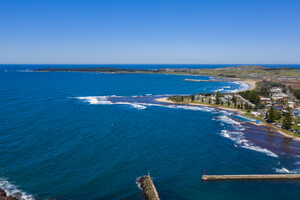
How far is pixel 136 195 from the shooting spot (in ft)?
125

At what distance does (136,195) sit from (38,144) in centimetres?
3251

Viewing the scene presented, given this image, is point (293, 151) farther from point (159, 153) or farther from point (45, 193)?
point (45, 193)

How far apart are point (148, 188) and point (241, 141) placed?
35545 millimetres

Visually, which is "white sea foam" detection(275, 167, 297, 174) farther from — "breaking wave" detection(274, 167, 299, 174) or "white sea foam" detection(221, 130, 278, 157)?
"white sea foam" detection(221, 130, 278, 157)

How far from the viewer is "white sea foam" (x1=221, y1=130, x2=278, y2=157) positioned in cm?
5630

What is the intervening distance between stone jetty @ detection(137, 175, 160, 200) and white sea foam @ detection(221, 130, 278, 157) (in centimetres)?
3072

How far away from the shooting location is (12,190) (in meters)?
38.4

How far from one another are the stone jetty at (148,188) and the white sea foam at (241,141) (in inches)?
1210

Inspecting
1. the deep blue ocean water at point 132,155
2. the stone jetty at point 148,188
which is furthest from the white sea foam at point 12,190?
the stone jetty at point 148,188

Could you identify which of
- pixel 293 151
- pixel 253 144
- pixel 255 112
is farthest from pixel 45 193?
pixel 255 112

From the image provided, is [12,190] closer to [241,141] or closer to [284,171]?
[284,171]

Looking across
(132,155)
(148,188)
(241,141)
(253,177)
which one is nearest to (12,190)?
(148,188)

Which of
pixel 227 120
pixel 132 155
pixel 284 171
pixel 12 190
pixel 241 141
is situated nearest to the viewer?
pixel 12 190

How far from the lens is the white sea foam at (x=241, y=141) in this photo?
56303 millimetres
